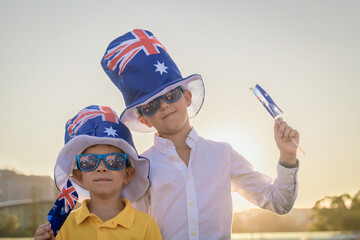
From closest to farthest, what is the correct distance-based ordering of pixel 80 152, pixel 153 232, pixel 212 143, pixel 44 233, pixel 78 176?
pixel 44 233, pixel 153 232, pixel 80 152, pixel 78 176, pixel 212 143

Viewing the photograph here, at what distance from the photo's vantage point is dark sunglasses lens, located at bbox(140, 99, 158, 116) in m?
3.52

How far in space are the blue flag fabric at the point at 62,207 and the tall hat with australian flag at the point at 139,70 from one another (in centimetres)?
71

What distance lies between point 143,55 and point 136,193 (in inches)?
43.2

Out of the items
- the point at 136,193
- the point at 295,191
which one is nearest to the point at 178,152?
the point at 136,193

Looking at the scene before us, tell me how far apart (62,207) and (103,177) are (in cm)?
36

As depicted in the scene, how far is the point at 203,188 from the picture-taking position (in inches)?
140

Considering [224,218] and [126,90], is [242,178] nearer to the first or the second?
[224,218]

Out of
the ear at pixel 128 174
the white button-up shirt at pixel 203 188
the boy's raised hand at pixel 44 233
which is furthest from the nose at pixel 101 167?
the boy's raised hand at pixel 44 233

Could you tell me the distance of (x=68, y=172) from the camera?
371cm

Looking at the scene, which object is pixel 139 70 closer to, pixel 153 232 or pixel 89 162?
pixel 89 162

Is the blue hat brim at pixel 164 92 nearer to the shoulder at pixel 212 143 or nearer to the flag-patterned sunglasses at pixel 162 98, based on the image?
the flag-patterned sunglasses at pixel 162 98

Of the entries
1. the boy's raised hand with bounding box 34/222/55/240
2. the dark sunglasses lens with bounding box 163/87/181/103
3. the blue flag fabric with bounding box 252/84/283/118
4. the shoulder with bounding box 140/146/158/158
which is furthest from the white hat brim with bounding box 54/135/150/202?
the blue flag fabric with bounding box 252/84/283/118

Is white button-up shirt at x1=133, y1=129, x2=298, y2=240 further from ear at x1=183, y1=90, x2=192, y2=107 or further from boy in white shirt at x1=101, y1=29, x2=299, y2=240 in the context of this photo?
ear at x1=183, y1=90, x2=192, y2=107

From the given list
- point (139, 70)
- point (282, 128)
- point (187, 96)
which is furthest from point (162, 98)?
point (282, 128)
